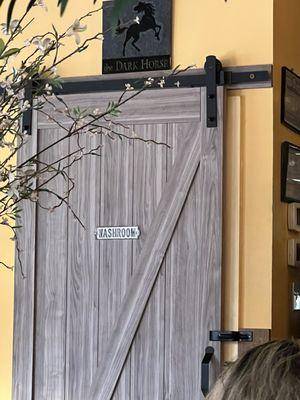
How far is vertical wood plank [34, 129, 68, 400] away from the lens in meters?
4.69

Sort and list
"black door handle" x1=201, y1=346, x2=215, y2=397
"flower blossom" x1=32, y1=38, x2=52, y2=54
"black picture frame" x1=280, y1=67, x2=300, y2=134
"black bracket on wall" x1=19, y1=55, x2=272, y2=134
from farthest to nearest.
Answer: "black picture frame" x1=280, y1=67, x2=300, y2=134
"black bracket on wall" x1=19, y1=55, x2=272, y2=134
"black door handle" x1=201, y1=346, x2=215, y2=397
"flower blossom" x1=32, y1=38, x2=52, y2=54

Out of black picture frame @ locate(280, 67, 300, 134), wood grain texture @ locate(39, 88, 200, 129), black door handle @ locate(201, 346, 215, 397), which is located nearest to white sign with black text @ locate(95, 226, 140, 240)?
wood grain texture @ locate(39, 88, 200, 129)

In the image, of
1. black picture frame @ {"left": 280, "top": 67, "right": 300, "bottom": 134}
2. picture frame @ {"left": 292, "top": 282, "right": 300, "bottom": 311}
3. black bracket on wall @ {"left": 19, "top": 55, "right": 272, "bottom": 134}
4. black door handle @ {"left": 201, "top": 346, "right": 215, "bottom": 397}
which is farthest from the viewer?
picture frame @ {"left": 292, "top": 282, "right": 300, "bottom": 311}

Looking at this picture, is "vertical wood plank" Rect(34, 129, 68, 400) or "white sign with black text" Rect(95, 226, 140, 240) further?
"vertical wood plank" Rect(34, 129, 68, 400)

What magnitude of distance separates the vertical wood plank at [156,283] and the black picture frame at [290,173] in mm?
553

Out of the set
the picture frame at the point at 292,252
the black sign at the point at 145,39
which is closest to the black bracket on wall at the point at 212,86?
the black sign at the point at 145,39

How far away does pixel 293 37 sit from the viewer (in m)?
4.79

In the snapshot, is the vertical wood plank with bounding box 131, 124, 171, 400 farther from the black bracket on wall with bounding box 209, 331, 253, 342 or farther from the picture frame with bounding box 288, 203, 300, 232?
the picture frame with bounding box 288, 203, 300, 232

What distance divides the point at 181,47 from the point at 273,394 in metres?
3.61

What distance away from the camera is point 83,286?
183 inches

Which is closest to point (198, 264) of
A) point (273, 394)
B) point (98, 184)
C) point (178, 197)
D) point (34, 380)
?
point (178, 197)

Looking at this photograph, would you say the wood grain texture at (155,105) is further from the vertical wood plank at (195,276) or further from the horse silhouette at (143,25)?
the horse silhouette at (143,25)

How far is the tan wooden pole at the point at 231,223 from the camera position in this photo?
439 centimetres

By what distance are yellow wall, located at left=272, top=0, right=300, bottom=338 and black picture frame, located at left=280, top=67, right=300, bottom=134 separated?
0.03 meters
